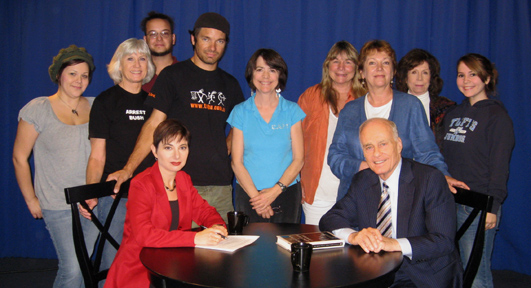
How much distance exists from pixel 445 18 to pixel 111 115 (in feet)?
9.62

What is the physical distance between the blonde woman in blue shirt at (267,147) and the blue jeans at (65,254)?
1.02 meters

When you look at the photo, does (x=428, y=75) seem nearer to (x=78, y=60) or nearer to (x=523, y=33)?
(x=523, y=33)

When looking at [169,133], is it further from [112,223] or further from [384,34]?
[384,34]

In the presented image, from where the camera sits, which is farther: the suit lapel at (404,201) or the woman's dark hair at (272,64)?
the woman's dark hair at (272,64)

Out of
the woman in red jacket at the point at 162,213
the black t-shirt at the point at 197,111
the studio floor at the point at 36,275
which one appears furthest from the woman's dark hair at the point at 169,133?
the studio floor at the point at 36,275

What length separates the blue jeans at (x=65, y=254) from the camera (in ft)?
7.52

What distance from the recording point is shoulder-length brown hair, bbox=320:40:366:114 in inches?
106

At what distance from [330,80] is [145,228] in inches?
67.3

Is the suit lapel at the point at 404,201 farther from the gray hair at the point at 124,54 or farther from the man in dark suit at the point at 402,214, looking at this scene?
the gray hair at the point at 124,54

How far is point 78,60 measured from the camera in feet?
8.27

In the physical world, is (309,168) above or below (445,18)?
below

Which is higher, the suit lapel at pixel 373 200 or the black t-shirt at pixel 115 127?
the black t-shirt at pixel 115 127

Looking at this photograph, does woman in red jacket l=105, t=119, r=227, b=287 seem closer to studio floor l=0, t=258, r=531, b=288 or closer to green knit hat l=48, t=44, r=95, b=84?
green knit hat l=48, t=44, r=95, b=84

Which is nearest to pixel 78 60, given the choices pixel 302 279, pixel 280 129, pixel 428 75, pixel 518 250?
pixel 280 129
